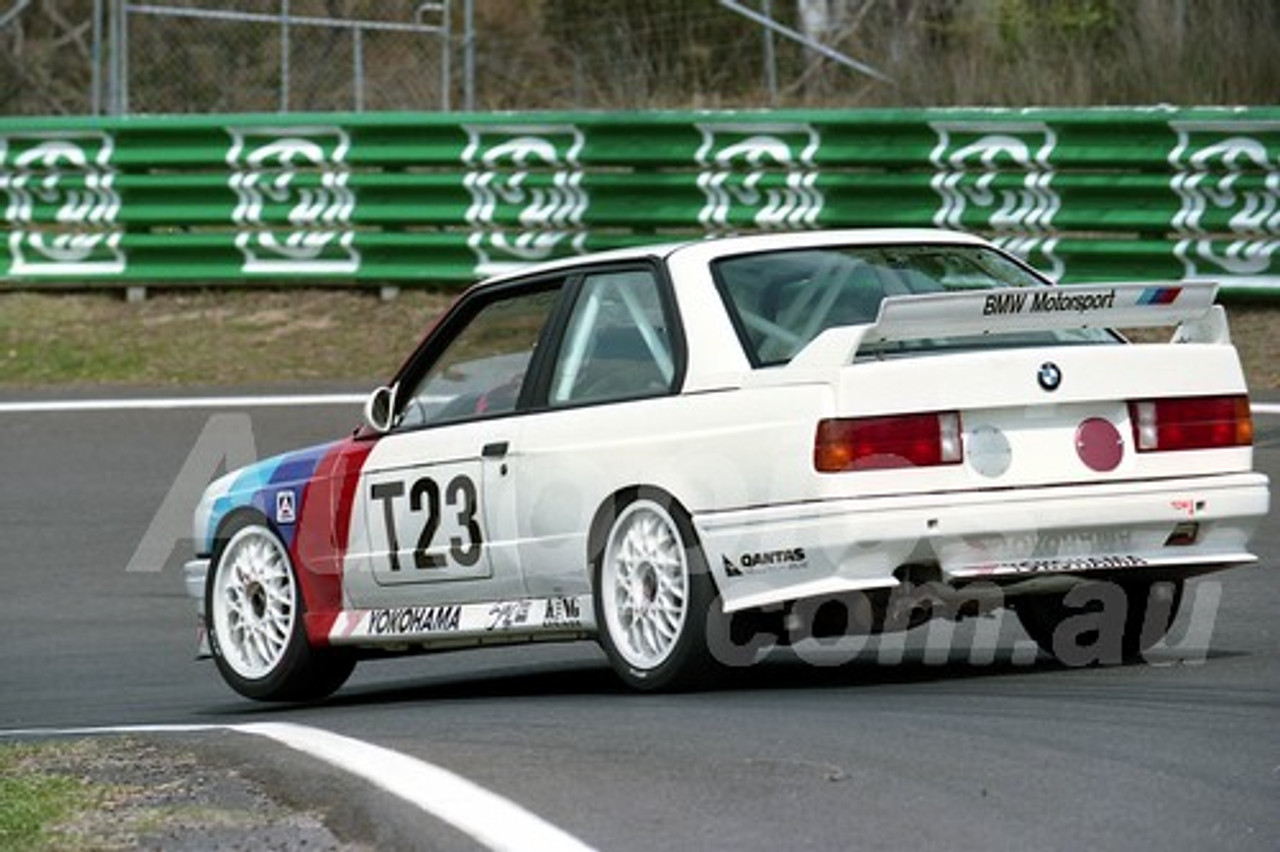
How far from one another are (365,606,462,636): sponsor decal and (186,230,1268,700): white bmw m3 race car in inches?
0.4

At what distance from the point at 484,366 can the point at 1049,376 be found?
2.19m

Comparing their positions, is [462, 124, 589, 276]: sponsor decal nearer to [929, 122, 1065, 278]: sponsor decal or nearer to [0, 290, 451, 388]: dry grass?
[0, 290, 451, 388]: dry grass

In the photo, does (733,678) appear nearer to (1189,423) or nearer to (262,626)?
(1189,423)

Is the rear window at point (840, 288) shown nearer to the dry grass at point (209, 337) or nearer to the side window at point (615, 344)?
the side window at point (615, 344)

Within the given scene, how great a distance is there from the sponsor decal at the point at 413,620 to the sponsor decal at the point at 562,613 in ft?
1.64

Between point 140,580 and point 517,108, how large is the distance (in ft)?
45.8

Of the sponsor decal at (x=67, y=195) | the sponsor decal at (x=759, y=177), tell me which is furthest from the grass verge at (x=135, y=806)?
the sponsor decal at (x=67, y=195)

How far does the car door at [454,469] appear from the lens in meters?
9.74

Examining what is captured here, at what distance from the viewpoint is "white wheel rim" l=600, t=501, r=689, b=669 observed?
29.3 ft

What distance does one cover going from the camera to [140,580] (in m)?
14.2

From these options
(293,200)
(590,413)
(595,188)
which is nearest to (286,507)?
(590,413)

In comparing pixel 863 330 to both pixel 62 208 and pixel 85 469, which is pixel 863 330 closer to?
pixel 85 469

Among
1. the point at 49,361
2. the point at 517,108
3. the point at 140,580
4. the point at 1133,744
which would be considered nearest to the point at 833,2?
the point at 517,108

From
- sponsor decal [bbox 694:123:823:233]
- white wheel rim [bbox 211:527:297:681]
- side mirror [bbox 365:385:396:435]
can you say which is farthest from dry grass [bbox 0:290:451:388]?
side mirror [bbox 365:385:396:435]
